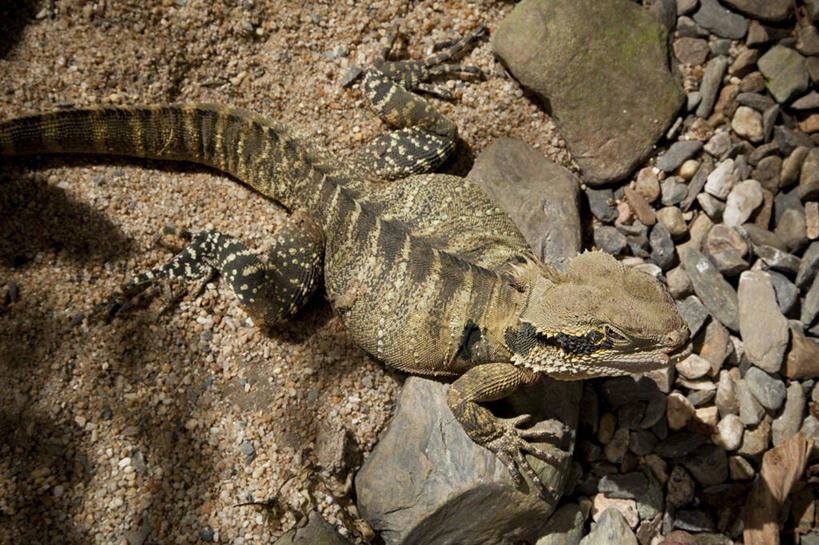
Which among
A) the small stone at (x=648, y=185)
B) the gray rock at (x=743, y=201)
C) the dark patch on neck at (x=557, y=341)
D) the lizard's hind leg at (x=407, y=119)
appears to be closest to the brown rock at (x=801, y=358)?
the gray rock at (x=743, y=201)

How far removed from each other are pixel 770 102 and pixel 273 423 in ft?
16.3

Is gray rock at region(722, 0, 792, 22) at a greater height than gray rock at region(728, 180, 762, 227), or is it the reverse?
gray rock at region(722, 0, 792, 22)

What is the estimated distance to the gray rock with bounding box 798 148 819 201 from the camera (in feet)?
16.5

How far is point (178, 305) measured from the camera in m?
4.61

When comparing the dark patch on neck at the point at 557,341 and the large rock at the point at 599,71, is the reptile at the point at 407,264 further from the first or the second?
the large rock at the point at 599,71

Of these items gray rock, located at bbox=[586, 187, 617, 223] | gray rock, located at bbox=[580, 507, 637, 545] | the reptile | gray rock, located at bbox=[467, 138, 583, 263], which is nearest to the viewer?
the reptile

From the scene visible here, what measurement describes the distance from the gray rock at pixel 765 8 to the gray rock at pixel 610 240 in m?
2.28

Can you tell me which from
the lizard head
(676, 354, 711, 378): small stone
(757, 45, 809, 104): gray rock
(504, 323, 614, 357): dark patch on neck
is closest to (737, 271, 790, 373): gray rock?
(676, 354, 711, 378): small stone

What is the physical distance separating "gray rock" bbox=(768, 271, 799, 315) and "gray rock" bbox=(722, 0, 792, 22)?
2297 mm

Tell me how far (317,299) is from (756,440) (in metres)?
3.64

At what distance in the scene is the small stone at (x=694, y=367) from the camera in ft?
15.9

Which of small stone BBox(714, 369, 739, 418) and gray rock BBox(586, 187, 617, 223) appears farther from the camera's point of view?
gray rock BBox(586, 187, 617, 223)

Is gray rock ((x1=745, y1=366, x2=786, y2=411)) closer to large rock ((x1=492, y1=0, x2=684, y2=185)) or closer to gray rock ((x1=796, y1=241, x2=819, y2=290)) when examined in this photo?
gray rock ((x1=796, y1=241, x2=819, y2=290))

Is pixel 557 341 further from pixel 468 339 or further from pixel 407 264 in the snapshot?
pixel 407 264
